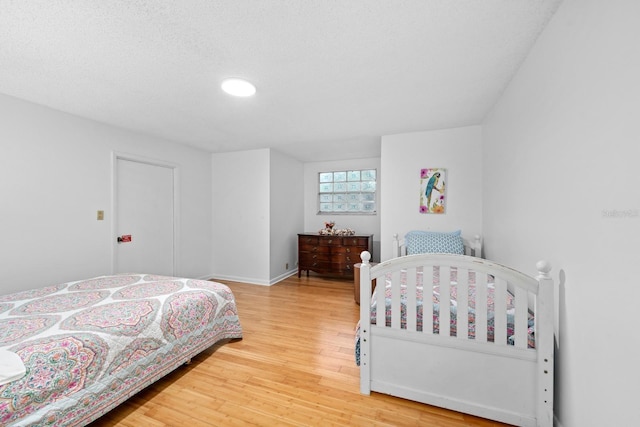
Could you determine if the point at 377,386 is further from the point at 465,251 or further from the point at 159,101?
the point at 159,101

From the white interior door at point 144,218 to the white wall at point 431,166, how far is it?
3167 mm

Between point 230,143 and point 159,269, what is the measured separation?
6.96 ft

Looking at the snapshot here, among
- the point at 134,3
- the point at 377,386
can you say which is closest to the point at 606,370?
the point at 377,386

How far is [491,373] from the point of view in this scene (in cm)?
140

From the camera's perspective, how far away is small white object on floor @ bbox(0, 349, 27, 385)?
1.10 m

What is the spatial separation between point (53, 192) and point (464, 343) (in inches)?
149

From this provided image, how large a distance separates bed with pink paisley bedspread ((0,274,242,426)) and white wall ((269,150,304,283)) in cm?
201

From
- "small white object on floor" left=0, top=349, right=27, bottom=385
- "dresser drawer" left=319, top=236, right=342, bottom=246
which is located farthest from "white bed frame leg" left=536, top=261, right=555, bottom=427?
"dresser drawer" left=319, top=236, right=342, bottom=246

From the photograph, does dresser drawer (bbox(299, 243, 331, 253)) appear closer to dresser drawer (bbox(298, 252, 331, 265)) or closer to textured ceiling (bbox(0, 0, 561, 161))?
dresser drawer (bbox(298, 252, 331, 265))

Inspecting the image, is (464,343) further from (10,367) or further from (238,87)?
(238,87)

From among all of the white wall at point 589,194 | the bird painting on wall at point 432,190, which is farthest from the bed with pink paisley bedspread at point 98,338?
the bird painting on wall at point 432,190

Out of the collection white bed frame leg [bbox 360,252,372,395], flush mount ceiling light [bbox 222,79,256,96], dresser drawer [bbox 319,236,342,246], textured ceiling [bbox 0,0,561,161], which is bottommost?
white bed frame leg [bbox 360,252,372,395]

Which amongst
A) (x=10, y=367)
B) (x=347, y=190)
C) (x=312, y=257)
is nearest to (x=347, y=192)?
(x=347, y=190)

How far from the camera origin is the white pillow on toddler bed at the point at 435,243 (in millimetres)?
2895
